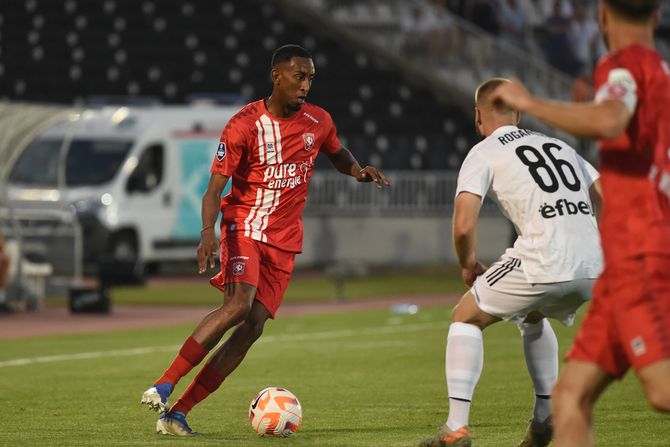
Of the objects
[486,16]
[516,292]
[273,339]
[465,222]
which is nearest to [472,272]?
[516,292]

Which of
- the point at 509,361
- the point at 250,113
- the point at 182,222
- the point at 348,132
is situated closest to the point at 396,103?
the point at 348,132

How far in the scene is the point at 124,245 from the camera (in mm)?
26609

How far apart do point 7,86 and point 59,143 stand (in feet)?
30.0

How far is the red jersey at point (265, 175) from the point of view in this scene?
8969mm

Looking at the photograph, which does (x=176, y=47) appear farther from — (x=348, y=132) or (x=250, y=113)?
(x=250, y=113)

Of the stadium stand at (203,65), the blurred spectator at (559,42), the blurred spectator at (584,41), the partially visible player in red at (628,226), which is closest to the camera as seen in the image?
the partially visible player in red at (628,226)

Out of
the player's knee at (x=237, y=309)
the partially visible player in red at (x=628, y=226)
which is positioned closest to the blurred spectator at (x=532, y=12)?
the player's knee at (x=237, y=309)

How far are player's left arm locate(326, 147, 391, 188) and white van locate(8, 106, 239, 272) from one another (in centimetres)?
1689

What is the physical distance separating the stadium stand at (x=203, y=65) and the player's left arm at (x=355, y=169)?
75.7 feet

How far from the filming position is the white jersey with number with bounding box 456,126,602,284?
7480mm

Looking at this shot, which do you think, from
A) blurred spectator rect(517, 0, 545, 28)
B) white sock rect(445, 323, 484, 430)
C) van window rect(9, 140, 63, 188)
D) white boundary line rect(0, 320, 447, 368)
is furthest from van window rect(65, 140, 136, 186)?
white sock rect(445, 323, 484, 430)

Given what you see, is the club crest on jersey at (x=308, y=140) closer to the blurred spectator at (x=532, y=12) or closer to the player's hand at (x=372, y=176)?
the player's hand at (x=372, y=176)

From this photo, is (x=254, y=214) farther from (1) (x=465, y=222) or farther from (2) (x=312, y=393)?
(2) (x=312, y=393)

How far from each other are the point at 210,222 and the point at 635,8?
370 centimetres
